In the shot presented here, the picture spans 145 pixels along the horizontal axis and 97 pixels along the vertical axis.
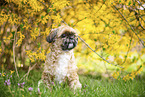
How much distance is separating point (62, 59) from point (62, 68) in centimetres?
16

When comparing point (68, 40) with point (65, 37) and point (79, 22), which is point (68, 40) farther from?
point (79, 22)

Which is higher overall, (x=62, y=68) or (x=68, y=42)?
(x=68, y=42)

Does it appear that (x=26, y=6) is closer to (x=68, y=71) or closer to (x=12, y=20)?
(x=12, y=20)

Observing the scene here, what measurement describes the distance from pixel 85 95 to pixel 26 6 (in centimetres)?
252

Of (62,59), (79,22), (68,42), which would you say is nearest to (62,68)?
(62,59)

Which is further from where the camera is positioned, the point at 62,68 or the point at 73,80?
the point at 73,80

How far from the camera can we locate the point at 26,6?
3.31 m

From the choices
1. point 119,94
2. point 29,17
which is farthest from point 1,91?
point 119,94

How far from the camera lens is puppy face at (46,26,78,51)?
7.62 ft

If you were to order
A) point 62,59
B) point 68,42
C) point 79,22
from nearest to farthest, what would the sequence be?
point 68,42
point 62,59
point 79,22

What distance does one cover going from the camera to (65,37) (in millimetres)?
2348

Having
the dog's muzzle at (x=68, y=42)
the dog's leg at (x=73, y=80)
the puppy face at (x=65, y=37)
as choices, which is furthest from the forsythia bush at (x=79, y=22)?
the dog's leg at (x=73, y=80)

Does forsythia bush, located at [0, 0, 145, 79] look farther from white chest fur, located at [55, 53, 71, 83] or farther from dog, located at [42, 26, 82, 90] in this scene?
white chest fur, located at [55, 53, 71, 83]

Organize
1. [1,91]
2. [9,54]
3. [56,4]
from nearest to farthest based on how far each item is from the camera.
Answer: [1,91] → [56,4] → [9,54]
